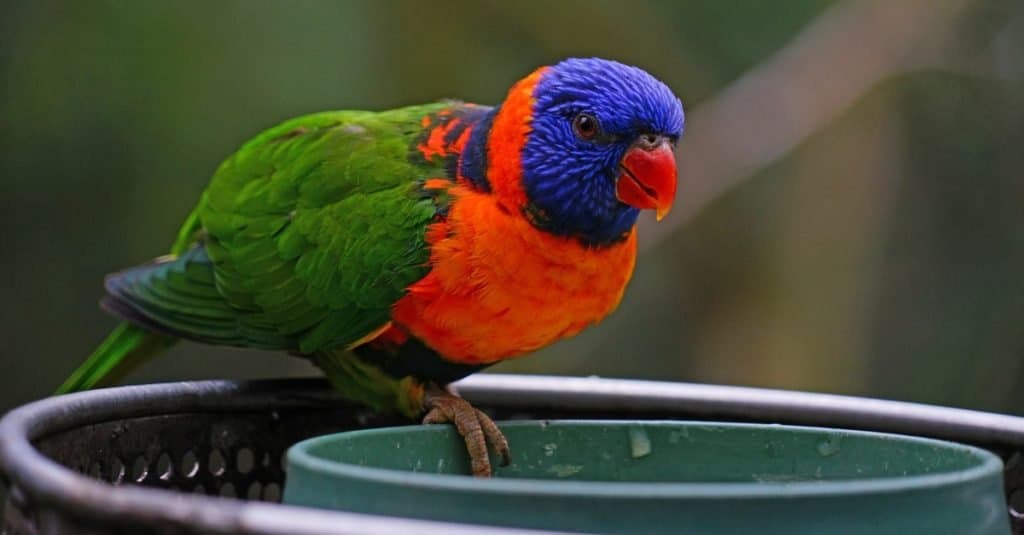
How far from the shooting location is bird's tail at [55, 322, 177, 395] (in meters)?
2.28

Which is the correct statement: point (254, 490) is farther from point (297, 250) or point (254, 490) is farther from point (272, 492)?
point (297, 250)

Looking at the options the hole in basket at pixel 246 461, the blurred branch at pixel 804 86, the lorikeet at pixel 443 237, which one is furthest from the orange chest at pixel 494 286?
the blurred branch at pixel 804 86

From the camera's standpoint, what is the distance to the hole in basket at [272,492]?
70.2 inches

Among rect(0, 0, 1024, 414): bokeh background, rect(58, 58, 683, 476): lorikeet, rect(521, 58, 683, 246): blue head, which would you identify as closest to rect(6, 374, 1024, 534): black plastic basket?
rect(58, 58, 683, 476): lorikeet

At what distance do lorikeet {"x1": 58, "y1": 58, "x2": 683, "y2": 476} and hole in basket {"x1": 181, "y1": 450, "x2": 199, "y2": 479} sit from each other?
1.22 ft

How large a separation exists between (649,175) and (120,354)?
1.08m

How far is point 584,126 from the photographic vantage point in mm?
1973

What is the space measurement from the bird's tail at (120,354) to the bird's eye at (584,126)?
2.91 ft

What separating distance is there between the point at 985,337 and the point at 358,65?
2.44 meters

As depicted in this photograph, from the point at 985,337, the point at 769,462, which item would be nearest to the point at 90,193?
the point at 985,337

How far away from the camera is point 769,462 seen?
1.38 meters

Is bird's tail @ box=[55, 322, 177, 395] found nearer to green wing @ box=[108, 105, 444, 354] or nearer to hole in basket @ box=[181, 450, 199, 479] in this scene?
green wing @ box=[108, 105, 444, 354]

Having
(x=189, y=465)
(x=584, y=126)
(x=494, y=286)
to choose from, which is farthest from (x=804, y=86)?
(x=189, y=465)

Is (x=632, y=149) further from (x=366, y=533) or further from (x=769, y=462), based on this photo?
(x=366, y=533)
